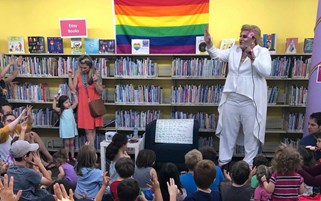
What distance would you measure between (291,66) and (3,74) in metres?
4.48

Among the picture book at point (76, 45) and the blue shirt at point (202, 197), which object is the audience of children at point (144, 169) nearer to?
the blue shirt at point (202, 197)

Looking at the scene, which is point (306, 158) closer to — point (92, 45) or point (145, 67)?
point (145, 67)

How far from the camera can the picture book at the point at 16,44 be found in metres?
5.00

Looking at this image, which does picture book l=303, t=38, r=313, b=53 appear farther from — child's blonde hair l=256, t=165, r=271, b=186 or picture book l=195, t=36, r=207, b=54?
child's blonde hair l=256, t=165, r=271, b=186

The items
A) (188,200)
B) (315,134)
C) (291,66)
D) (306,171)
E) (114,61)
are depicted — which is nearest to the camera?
(188,200)

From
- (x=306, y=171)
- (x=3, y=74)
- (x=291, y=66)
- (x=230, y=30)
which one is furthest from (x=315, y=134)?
(x=3, y=74)

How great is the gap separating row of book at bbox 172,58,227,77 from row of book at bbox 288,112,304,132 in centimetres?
126

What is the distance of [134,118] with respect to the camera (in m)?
4.98

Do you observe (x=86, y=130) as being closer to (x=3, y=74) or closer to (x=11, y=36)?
(x=3, y=74)

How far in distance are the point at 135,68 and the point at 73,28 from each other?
121 centimetres

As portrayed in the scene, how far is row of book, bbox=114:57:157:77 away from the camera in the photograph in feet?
15.8

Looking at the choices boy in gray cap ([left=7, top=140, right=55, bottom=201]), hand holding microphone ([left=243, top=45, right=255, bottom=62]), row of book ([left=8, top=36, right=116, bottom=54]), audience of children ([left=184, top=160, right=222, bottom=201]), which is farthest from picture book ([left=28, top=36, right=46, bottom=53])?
audience of children ([left=184, top=160, right=222, bottom=201])

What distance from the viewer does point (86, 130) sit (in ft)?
15.9

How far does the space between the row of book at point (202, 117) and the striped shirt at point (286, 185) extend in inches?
104
